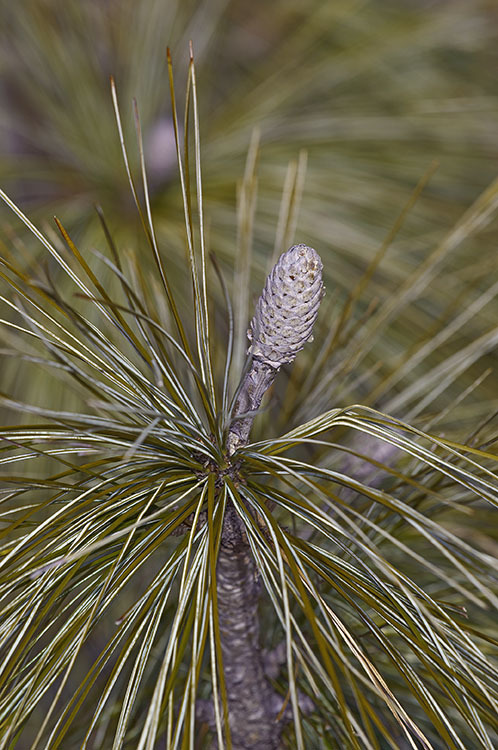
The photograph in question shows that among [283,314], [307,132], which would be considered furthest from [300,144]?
[283,314]

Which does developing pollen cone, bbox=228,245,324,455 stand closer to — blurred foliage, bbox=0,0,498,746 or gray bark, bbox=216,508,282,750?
gray bark, bbox=216,508,282,750

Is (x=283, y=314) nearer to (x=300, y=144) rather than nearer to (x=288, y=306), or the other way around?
(x=288, y=306)

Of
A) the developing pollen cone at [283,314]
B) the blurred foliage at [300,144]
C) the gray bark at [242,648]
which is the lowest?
the gray bark at [242,648]

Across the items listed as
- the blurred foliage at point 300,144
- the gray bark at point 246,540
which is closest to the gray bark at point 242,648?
the gray bark at point 246,540

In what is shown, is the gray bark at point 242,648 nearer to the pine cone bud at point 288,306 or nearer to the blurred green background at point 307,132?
the pine cone bud at point 288,306

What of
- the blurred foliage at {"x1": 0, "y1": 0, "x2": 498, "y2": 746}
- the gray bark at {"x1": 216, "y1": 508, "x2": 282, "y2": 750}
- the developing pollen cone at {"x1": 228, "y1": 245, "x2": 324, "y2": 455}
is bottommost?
the gray bark at {"x1": 216, "y1": 508, "x2": 282, "y2": 750}

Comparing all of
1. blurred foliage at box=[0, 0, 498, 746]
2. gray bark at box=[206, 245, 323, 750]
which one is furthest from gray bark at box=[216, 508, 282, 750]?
blurred foliage at box=[0, 0, 498, 746]

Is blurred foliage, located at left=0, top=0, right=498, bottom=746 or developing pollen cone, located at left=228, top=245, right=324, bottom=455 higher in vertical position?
blurred foliage, located at left=0, top=0, right=498, bottom=746

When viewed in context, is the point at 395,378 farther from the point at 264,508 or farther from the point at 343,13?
the point at 343,13
